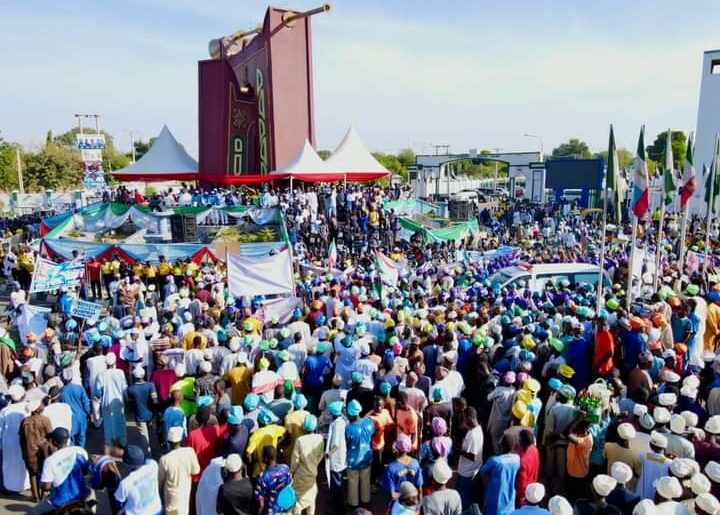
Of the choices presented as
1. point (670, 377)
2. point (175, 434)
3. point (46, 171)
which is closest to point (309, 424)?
point (175, 434)

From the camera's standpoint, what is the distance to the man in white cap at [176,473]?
5172mm

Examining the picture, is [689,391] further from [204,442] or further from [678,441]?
[204,442]

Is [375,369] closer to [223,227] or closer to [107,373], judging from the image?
[107,373]

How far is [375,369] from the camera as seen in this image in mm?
7070

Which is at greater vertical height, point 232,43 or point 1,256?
point 232,43

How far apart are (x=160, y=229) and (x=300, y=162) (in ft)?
21.3

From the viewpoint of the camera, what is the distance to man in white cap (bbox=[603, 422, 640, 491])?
5.03m

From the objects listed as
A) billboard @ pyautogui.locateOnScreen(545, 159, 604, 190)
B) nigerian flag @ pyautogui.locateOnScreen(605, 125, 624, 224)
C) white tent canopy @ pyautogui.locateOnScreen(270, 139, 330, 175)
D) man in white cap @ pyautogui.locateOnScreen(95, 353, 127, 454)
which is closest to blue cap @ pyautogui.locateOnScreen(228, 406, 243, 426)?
man in white cap @ pyautogui.locateOnScreen(95, 353, 127, 454)

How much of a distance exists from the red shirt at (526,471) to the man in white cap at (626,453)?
0.66 metres

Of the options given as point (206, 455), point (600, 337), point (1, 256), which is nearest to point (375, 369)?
point (206, 455)

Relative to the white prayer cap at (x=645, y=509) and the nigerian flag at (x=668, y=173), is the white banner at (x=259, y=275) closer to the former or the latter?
the white prayer cap at (x=645, y=509)

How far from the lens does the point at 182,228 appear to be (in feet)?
59.8

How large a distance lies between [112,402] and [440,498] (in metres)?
4.50

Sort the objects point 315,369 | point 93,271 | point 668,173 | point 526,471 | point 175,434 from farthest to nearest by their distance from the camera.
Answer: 1. point 93,271
2. point 668,173
3. point 315,369
4. point 175,434
5. point 526,471
